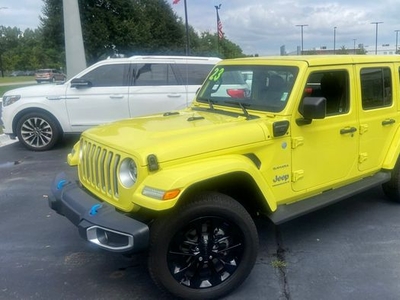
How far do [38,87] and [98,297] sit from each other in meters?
6.34

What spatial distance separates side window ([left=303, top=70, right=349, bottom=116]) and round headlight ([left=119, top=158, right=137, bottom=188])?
1.94 metres

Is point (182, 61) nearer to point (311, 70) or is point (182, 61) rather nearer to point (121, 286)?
point (311, 70)

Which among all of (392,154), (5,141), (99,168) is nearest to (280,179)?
(99,168)

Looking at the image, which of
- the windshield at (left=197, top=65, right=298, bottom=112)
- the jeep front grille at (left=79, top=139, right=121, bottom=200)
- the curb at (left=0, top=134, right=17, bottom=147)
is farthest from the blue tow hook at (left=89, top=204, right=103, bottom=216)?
the curb at (left=0, top=134, right=17, bottom=147)

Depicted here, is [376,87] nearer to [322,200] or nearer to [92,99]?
[322,200]

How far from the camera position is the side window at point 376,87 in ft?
14.4

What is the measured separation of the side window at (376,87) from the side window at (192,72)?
185 inches

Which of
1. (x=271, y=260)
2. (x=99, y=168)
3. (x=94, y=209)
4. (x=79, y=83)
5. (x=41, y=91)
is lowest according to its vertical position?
(x=271, y=260)

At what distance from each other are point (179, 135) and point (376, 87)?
2.49 m

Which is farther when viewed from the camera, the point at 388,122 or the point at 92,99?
the point at 92,99

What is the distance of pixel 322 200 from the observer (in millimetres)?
3961

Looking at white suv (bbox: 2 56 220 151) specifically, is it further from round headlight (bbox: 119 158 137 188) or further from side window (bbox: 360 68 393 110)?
round headlight (bbox: 119 158 137 188)

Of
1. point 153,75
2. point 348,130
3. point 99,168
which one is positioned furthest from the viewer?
point 153,75

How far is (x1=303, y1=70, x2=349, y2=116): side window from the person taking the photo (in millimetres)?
4094
